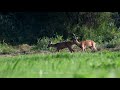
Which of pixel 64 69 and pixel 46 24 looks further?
pixel 46 24

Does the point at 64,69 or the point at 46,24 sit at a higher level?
the point at 46,24

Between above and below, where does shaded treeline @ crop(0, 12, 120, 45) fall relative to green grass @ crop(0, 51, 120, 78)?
above

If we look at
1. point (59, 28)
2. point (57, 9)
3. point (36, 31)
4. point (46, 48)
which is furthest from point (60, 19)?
point (57, 9)

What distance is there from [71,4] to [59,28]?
1741cm

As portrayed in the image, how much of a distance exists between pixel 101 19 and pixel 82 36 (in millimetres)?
1416

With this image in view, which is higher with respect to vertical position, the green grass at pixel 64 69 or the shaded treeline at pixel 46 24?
the shaded treeline at pixel 46 24

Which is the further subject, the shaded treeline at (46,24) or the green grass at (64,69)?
the shaded treeline at (46,24)

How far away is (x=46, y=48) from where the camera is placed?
16797 mm

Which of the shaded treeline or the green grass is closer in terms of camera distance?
the green grass
